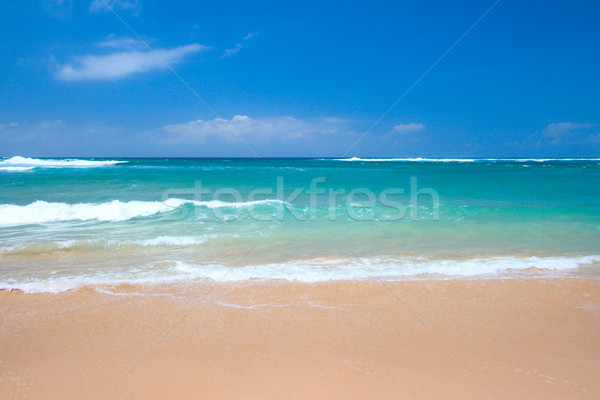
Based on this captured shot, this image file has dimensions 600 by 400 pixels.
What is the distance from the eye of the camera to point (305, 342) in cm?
332

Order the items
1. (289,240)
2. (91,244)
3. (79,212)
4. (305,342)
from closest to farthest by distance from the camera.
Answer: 1. (305,342)
2. (91,244)
3. (289,240)
4. (79,212)

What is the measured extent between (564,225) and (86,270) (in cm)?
1189

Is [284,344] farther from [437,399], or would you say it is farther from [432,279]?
→ [432,279]

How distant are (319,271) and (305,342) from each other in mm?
2131

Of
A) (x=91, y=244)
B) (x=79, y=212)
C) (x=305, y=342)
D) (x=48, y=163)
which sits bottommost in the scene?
(x=305, y=342)

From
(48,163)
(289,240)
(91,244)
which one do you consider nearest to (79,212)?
(91,244)

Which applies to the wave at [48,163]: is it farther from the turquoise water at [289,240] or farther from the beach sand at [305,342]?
the beach sand at [305,342]

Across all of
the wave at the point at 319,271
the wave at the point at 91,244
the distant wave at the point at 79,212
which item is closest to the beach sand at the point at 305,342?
the wave at the point at 319,271

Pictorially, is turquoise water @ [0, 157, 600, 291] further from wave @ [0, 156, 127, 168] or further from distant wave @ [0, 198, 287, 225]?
wave @ [0, 156, 127, 168]

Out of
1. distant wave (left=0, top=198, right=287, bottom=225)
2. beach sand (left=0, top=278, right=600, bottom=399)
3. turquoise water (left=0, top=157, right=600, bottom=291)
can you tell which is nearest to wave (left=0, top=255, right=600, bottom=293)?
turquoise water (left=0, top=157, right=600, bottom=291)

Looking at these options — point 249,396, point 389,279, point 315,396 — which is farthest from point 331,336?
point 389,279

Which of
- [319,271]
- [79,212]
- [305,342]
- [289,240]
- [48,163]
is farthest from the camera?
[48,163]

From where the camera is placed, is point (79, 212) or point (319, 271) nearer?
point (319, 271)

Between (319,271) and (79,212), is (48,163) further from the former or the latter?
(319,271)
